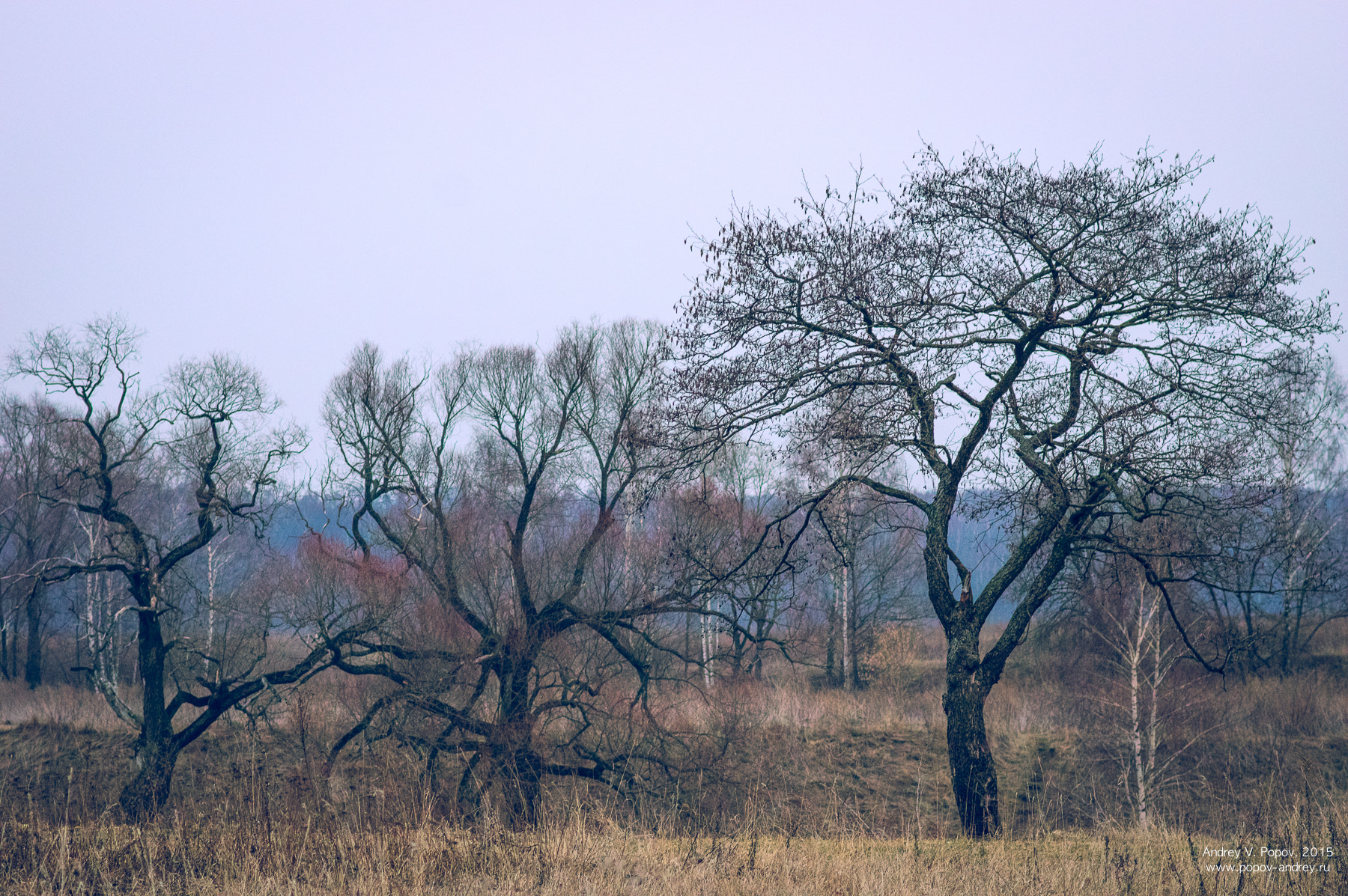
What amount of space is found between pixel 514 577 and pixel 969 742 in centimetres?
1215

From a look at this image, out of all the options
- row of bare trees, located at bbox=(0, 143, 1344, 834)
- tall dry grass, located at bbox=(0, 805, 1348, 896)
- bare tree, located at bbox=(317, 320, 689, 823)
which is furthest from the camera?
bare tree, located at bbox=(317, 320, 689, 823)

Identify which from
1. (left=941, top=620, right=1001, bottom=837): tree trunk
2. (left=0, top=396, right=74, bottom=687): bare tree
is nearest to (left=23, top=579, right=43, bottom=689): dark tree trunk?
(left=0, top=396, right=74, bottom=687): bare tree

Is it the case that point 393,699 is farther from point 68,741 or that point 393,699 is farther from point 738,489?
point 738,489

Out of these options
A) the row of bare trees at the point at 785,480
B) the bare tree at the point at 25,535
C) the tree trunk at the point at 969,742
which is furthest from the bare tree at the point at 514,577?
the bare tree at the point at 25,535

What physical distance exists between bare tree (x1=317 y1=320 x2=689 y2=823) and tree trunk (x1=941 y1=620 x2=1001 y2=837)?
18.3 feet

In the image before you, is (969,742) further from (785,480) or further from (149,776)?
(149,776)

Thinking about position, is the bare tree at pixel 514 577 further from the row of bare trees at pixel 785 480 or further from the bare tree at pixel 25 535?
the bare tree at pixel 25 535

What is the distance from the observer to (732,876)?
530 centimetres

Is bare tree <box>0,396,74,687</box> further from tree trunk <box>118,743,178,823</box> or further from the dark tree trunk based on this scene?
tree trunk <box>118,743,178,823</box>

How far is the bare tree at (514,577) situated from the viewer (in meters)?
15.1

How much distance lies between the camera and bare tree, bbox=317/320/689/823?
15117 mm

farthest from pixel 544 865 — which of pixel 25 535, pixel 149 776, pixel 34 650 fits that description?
pixel 25 535

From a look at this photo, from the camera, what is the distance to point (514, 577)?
1919 centimetres

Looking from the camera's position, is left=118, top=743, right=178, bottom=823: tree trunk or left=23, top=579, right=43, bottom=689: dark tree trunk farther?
left=23, top=579, right=43, bottom=689: dark tree trunk
